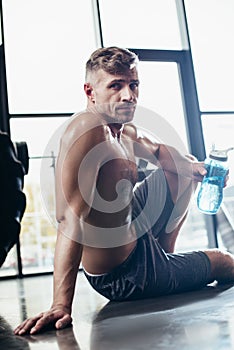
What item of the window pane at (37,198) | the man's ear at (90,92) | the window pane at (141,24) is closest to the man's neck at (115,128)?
the man's ear at (90,92)

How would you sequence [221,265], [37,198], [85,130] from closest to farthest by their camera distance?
[85,130] → [221,265] → [37,198]

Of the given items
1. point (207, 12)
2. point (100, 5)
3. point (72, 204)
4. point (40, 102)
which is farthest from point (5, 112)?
point (72, 204)

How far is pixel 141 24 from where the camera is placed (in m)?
4.12

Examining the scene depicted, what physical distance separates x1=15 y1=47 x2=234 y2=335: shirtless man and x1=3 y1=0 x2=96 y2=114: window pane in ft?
6.32

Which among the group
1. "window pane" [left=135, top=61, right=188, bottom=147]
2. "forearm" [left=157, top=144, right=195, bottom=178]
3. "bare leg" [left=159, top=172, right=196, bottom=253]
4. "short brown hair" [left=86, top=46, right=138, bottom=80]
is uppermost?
"window pane" [left=135, top=61, right=188, bottom=147]

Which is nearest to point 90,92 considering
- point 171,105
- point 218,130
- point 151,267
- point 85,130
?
point 85,130

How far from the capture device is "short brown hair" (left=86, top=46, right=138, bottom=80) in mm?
1584

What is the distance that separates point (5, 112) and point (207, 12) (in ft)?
6.86

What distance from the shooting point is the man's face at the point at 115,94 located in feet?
5.16

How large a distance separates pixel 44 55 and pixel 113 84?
2368mm

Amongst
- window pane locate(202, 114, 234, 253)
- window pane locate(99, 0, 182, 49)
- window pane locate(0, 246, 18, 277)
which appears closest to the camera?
window pane locate(0, 246, 18, 277)

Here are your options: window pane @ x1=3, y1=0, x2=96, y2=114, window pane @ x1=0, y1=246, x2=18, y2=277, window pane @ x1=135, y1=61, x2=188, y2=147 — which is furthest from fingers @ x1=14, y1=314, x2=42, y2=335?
window pane @ x1=135, y1=61, x2=188, y2=147

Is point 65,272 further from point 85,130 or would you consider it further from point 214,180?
point 214,180

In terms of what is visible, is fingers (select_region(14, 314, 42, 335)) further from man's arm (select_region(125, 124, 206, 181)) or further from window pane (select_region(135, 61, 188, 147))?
window pane (select_region(135, 61, 188, 147))
